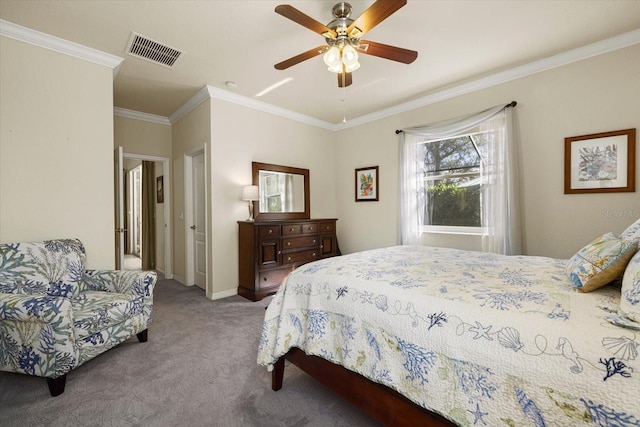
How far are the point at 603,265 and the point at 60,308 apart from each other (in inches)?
115

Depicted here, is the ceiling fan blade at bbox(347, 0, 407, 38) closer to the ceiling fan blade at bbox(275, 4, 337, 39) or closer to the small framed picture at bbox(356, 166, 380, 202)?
the ceiling fan blade at bbox(275, 4, 337, 39)

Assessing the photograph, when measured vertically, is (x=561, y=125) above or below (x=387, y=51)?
below

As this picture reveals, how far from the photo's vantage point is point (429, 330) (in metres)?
1.14

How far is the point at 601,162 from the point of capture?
266 cm

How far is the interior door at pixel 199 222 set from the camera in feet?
13.4

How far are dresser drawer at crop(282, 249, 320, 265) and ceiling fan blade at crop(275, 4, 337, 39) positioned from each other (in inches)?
107

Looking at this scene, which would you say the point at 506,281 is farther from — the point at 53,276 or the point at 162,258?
the point at 162,258

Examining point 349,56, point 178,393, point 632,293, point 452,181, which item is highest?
point 349,56

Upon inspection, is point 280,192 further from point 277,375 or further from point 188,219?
point 277,375

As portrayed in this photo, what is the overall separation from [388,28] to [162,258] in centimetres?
504

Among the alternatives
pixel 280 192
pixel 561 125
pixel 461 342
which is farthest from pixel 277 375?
pixel 561 125

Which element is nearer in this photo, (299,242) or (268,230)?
(268,230)

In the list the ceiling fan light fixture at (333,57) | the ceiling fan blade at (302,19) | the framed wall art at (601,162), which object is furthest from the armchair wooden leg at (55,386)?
the framed wall art at (601,162)

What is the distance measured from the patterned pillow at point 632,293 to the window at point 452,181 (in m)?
2.54
